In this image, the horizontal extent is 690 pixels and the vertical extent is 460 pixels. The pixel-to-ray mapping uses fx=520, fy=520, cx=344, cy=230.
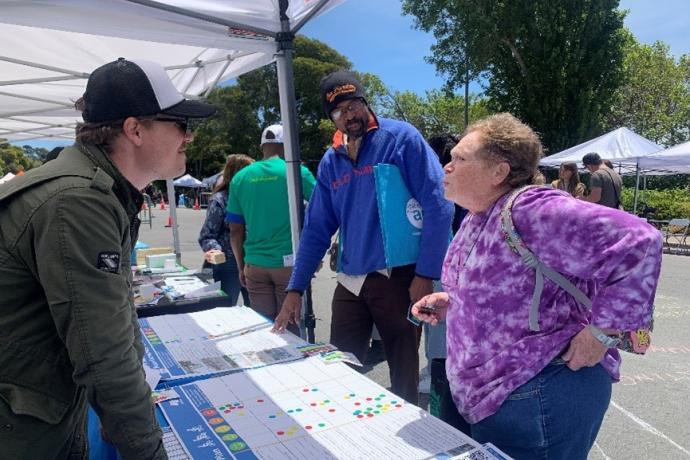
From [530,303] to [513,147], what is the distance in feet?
1.38

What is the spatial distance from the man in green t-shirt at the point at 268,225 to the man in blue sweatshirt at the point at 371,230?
1.08m

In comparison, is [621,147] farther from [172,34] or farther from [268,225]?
[172,34]

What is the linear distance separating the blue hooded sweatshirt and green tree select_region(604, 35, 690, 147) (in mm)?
28998

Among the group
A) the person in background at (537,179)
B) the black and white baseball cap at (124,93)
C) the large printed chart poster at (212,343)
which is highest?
the black and white baseball cap at (124,93)

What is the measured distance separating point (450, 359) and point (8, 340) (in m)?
1.06

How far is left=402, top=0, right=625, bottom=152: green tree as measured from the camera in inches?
818

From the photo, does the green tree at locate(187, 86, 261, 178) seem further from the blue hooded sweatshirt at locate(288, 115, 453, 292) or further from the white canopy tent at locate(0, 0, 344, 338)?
the blue hooded sweatshirt at locate(288, 115, 453, 292)

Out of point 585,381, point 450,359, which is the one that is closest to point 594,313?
point 585,381

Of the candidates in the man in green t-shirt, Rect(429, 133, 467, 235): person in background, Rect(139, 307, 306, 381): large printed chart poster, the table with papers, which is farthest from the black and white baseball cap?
Rect(429, 133, 467, 235): person in background

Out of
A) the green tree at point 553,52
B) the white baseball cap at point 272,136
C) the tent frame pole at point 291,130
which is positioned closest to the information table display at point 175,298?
the tent frame pole at point 291,130

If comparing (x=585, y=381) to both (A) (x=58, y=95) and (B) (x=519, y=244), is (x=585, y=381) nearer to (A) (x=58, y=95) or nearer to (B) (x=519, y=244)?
(B) (x=519, y=244)

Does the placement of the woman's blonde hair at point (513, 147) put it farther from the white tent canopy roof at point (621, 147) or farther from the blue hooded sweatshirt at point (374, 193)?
the white tent canopy roof at point (621, 147)

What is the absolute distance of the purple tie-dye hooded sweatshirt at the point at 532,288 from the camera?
118 centimetres

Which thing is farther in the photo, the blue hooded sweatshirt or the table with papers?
the blue hooded sweatshirt
